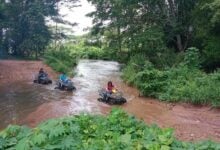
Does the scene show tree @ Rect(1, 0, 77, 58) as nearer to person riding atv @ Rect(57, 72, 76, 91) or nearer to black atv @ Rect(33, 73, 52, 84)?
black atv @ Rect(33, 73, 52, 84)

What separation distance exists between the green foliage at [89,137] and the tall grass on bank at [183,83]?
9.56 metres

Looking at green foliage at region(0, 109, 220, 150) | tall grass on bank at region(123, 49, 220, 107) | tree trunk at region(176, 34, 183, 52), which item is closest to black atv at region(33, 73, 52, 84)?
tall grass on bank at region(123, 49, 220, 107)

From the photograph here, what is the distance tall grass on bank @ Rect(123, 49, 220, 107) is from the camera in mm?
15727

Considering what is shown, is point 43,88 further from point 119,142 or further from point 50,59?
point 119,142

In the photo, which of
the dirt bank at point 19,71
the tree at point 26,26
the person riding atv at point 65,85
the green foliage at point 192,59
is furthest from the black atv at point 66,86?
the tree at point 26,26

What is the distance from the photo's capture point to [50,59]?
33094 millimetres

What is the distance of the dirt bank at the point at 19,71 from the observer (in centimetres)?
2534

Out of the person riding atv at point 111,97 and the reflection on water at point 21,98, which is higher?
the person riding atv at point 111,97

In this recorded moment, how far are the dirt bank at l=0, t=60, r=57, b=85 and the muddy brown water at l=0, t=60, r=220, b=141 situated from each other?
4073 mm

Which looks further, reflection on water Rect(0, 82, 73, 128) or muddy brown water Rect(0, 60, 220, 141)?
reflection on water Rect(0, 82, 73, 128)

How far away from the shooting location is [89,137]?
6121mm

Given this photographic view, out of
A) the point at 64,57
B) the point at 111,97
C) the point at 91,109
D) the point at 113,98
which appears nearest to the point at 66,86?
the point at 111,97

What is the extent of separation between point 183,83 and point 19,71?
15.4 metres

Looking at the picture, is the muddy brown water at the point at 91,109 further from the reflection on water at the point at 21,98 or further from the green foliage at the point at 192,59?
the green foliage at the point at 192,59
